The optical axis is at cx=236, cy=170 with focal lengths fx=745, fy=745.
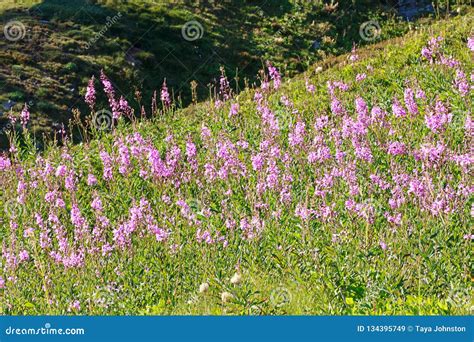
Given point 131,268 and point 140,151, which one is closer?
point 131,268

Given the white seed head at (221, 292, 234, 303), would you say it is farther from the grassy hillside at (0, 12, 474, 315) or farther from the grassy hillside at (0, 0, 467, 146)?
the grassy hillside at (0, 0, 467, 146)

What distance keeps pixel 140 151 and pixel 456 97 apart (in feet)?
16.4

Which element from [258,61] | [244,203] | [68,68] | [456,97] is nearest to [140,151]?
[244,203]

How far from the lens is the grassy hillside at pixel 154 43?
20453mm

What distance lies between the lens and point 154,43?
23.8 metres

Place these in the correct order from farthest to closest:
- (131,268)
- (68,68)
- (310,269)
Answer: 1. (68,68)
2. (131,268)
3. (310,269)

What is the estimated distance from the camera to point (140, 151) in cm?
1131

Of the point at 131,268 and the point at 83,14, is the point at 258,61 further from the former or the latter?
the point at 131,268

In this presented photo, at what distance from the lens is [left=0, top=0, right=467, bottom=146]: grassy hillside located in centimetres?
2045

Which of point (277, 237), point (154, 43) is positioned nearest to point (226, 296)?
point (277, 237)

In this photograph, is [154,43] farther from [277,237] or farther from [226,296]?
[226,296]

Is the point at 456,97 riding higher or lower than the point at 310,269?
higher

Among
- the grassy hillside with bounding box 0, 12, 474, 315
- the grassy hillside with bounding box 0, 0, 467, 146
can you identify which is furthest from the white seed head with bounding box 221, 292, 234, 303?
the grassy hillside with bounding box 0, 0, 467, 146

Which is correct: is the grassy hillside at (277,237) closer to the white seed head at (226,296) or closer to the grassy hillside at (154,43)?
the white seed head at (226,296)
